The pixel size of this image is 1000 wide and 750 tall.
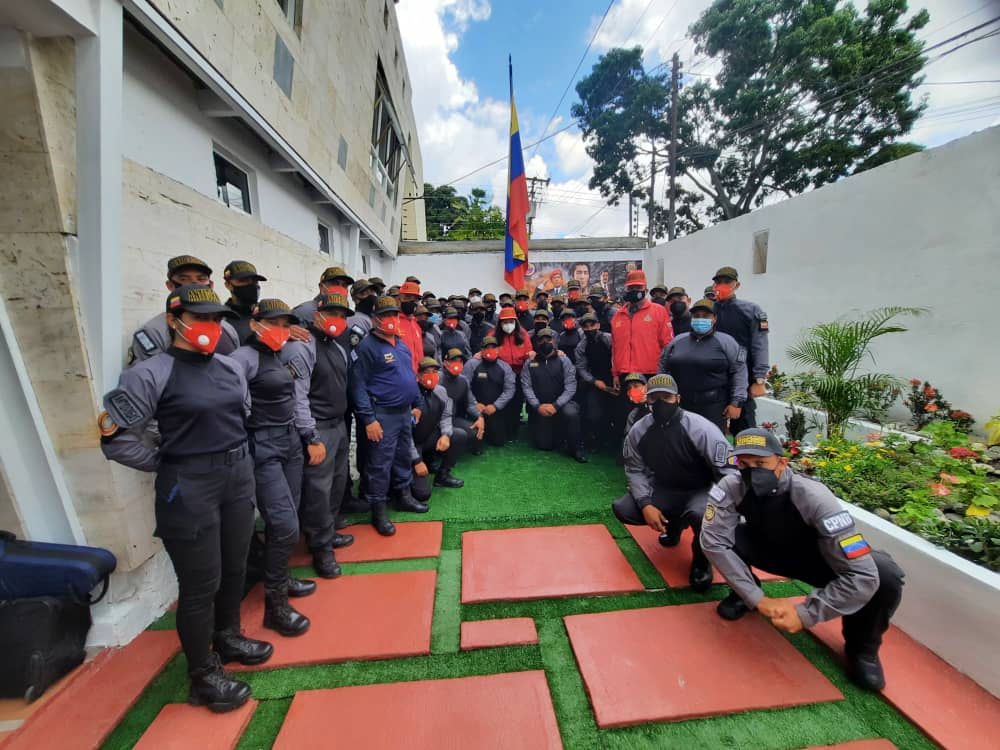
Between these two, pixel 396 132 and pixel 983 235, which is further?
pixel 396 132

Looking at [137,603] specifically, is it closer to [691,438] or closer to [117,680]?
[117,680]

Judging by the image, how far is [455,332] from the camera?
5676 millimetres

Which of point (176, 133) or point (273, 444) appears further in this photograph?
point (176, 133)

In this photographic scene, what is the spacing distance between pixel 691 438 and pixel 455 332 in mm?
3615

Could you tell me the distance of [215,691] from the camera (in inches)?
72.2

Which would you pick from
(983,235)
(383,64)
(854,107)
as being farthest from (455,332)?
(854,107)

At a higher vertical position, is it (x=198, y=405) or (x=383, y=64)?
(x=383, y=64)

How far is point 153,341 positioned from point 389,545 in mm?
2000

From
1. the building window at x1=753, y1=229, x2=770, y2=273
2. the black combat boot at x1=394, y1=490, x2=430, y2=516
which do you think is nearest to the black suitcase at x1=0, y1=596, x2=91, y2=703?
the black combat boot at x1=394, y1=490, x2=430, y2=516

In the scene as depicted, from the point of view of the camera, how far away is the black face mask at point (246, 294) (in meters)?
2.68

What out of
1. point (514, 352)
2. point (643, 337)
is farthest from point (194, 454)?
point (514, 352)

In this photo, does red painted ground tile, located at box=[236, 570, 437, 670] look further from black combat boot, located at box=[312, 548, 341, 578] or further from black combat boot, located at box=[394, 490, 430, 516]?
black combat boot, located at box=[394, 490, 430, 516]

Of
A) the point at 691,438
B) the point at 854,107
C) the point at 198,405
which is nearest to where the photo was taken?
the point at 198,405

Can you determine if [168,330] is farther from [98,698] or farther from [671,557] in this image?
[671,557]
